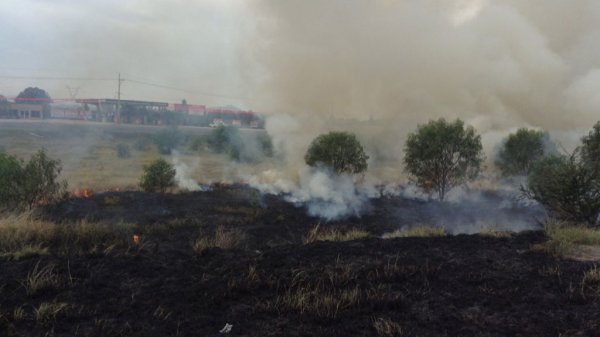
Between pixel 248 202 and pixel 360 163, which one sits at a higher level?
pixel 360 163

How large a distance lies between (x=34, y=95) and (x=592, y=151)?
8784cm

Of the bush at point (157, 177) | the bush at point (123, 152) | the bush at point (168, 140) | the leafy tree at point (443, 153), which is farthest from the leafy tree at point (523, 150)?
the bush at point (123, 152)

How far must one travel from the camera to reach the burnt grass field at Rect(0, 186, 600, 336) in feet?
15.4

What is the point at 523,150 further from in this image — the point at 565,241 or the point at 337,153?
the point at 565,241

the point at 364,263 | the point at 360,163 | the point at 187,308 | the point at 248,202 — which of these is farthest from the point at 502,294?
the point at 360,163

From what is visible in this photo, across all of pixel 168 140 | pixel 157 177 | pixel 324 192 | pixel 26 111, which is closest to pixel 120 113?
pixel 26 111

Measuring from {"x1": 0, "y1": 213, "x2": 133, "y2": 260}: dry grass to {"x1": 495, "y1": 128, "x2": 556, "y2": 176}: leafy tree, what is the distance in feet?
87.3

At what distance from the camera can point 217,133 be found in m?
48.8

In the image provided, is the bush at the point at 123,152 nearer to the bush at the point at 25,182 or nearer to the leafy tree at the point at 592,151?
the bush at the point at 25,182

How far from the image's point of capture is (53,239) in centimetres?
811

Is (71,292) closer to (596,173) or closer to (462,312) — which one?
(462,312)

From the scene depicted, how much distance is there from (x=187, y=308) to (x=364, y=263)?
2.93 m

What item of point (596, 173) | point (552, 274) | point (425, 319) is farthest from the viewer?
point (596, 173)

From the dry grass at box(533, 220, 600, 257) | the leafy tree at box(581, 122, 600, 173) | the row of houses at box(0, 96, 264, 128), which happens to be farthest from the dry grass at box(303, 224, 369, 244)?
the row of houses at box(0, 96, 264, 128)
